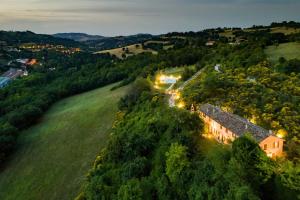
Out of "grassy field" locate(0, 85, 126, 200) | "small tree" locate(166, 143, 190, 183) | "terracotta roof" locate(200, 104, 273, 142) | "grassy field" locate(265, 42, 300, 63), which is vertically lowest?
"grassy field" locate(0, 85, 126, 200)

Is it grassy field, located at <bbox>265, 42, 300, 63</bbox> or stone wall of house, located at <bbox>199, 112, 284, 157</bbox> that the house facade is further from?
grassy field, located at <bbox>265, 42, 300, 63</bbox>

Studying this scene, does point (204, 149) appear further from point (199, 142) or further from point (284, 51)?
point (284, 51)

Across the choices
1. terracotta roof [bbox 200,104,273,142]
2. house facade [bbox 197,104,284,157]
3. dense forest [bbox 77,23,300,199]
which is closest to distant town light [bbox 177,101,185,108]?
dense forest [bbox 77,23,300,199]

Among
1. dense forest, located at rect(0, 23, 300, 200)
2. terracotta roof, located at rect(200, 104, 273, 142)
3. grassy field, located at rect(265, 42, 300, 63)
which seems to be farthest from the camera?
grassy field, located at rect(265, 42, 300, 63)

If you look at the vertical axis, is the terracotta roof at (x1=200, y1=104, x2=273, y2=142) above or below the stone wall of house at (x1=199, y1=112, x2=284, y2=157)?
above

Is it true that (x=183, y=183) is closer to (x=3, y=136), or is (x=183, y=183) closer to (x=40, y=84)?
(x=3, y=136)

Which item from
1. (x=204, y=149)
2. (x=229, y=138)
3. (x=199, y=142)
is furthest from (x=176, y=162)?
(x=229, y=138)

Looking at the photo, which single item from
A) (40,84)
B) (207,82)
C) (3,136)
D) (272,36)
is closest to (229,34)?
(272,36)
